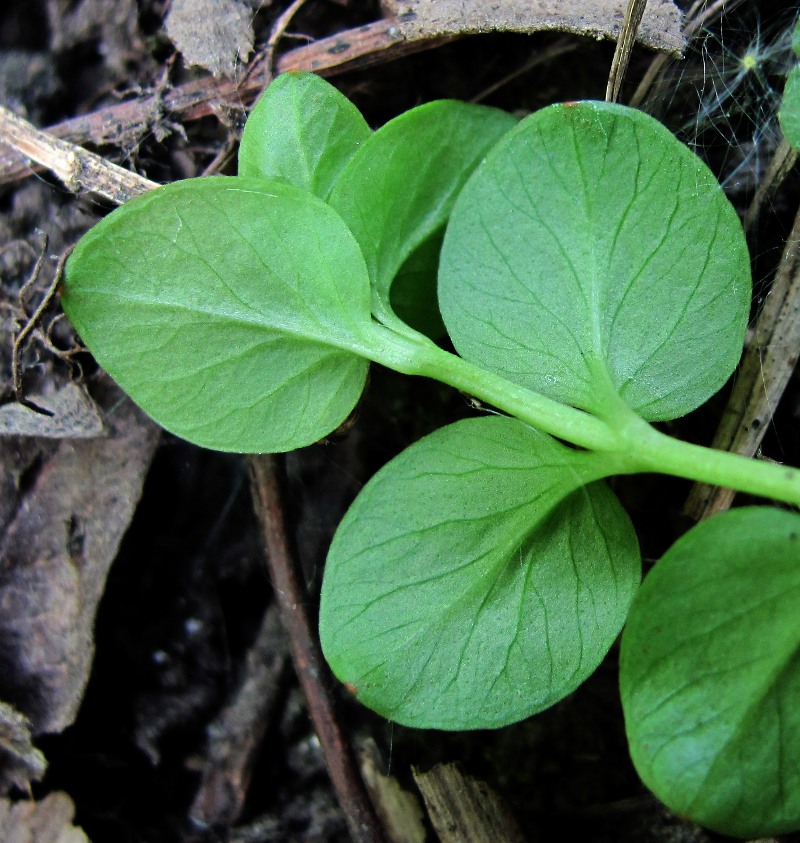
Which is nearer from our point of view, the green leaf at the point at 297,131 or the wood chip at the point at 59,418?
the green leaf at the point at 297,131

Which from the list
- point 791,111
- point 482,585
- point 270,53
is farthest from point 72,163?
point 791,111

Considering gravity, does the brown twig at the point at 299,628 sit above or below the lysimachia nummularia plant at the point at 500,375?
below

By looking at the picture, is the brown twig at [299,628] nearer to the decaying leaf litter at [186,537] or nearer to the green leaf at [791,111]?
the decaying leaf litter at [186,537]

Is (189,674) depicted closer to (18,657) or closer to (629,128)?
(18,657)

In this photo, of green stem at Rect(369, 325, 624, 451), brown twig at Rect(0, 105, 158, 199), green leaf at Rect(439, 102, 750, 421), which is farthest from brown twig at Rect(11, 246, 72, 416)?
green leaf at Rect(439, 102, 750, 421)

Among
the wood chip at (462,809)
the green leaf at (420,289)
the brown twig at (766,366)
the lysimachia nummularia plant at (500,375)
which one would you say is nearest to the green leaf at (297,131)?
the lysimachia nummularia plant at (500,375)

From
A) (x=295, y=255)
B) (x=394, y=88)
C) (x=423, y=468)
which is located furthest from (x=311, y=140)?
(x=423, y=468)

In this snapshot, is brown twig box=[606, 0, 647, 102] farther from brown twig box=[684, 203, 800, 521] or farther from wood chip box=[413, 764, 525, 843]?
wood chip box=[413, 764, 525, 843]
